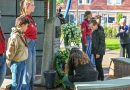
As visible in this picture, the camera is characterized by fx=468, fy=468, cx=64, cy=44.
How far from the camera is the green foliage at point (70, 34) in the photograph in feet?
48.6

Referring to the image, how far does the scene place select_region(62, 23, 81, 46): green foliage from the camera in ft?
48.6

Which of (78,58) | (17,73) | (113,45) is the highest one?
(78,58)

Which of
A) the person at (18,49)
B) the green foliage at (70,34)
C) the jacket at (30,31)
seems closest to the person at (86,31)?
A: the green foliage at (70,34)

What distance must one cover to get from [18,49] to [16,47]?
0.08 meters

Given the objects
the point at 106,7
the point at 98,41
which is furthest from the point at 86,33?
the point at 106,7

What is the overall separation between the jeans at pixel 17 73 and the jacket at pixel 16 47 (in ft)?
0.32

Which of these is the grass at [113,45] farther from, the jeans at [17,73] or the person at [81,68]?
the jeans at [17,73]

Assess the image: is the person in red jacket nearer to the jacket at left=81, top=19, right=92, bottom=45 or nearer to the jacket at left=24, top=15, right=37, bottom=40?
the jacket at left=81, top=19, right=92, bottom=45

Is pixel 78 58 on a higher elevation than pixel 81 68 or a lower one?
higher

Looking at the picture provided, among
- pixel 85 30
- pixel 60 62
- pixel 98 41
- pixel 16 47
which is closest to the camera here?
pixel 16 47

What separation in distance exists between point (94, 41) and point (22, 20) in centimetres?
330

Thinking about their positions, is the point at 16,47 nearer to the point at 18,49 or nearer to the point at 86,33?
the point at 18,49

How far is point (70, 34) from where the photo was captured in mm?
14852

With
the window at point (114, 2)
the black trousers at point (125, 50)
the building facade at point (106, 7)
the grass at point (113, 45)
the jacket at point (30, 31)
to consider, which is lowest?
the grass at point (113, 45)
